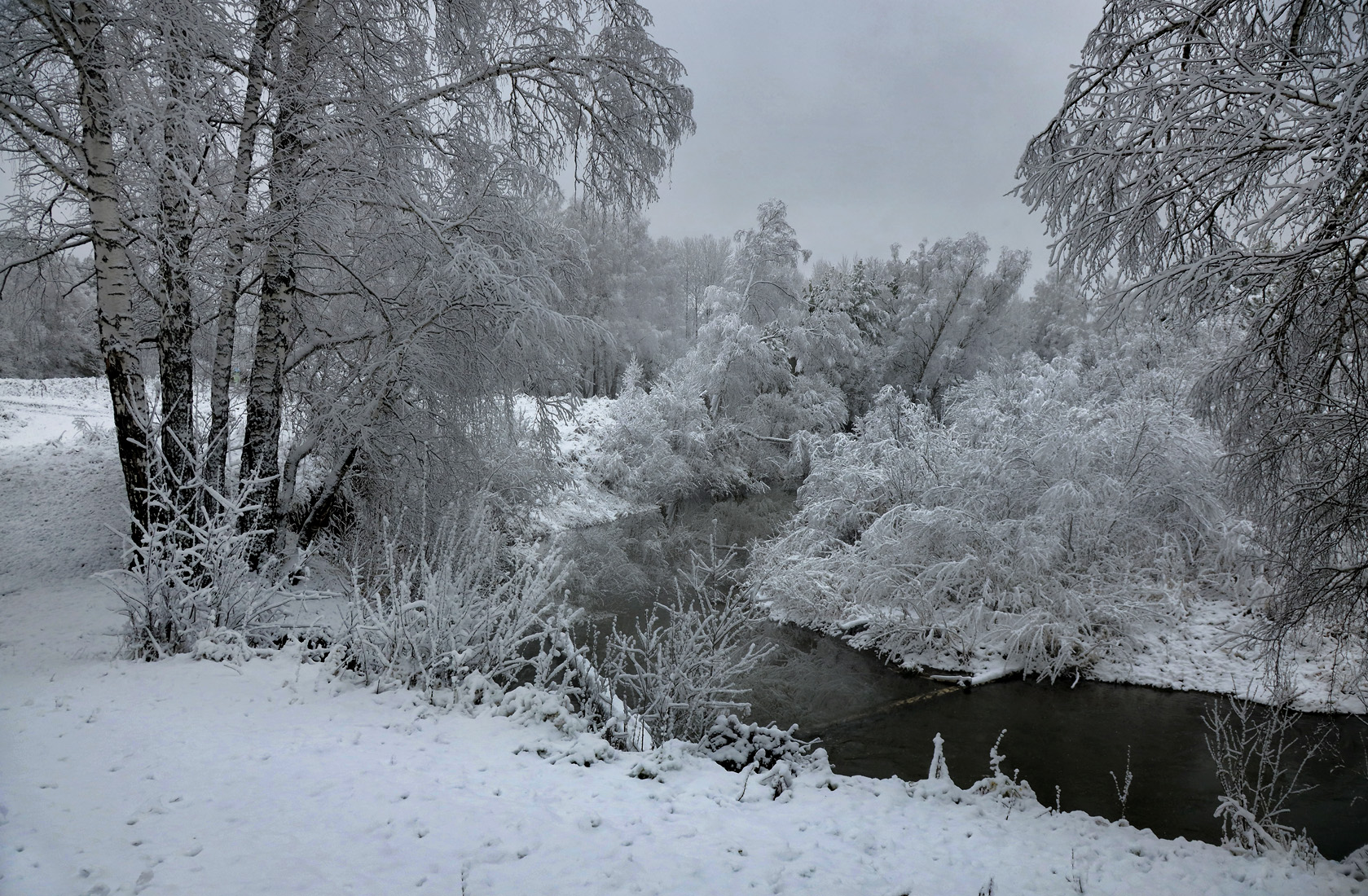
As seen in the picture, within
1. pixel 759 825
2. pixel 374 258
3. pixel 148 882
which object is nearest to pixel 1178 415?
pixel 759 825

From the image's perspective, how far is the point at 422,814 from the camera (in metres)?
2.95

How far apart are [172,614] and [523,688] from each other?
234cm

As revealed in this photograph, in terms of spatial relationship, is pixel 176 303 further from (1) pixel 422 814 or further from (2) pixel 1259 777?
(2) pixel 1259 777

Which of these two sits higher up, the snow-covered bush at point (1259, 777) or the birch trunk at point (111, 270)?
the birch trunk at point (111, 270)

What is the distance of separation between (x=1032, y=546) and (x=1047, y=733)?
2854 millimetres

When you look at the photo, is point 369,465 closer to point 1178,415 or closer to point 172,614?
point 172,614

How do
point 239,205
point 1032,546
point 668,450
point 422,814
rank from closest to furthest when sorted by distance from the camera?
point 422,814
point 239,205
point 1032,546
point 668,450

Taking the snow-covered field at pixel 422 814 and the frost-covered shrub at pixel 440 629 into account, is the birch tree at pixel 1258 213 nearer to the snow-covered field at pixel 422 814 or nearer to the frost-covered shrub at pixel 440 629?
the snow-covered field at pixel 422 814

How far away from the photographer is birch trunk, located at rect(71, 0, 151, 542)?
182 inches

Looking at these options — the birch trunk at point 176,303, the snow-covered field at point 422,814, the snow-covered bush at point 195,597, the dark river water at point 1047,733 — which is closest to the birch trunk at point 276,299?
the birch trunk at point 176,303

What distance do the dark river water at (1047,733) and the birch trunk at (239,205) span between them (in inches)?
187

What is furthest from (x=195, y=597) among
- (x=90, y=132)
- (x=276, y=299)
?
(x=90, y=132)

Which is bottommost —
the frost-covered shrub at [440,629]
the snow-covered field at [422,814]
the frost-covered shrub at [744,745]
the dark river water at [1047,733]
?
the dark river water at [1047,733]

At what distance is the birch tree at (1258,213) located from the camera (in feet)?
10.1
